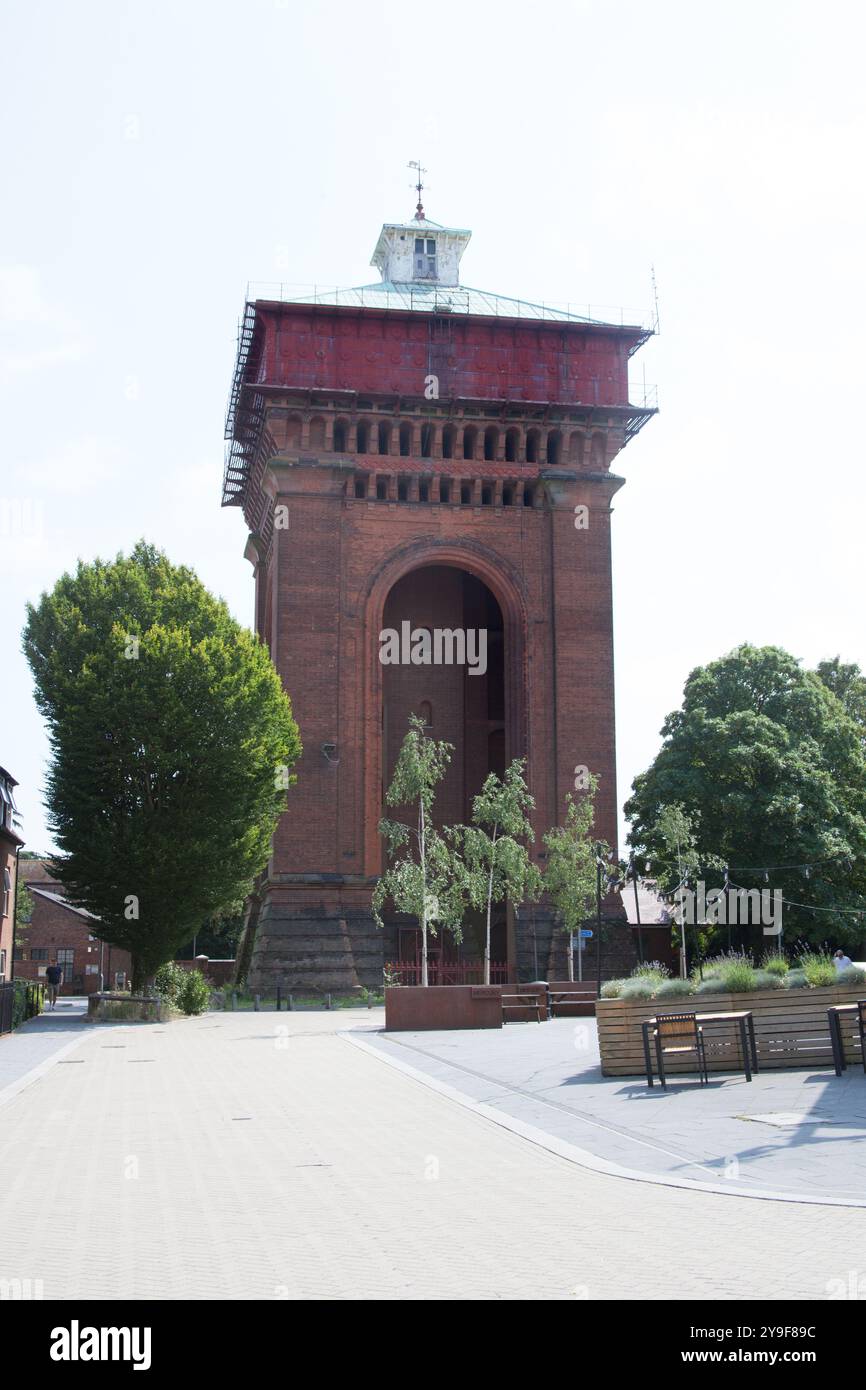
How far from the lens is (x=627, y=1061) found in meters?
17.5

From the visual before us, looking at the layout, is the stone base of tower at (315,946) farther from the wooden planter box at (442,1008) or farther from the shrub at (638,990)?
the shrub at (638,990)

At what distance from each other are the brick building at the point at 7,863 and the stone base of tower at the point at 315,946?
10674 millimetres

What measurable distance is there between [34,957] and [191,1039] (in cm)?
5718

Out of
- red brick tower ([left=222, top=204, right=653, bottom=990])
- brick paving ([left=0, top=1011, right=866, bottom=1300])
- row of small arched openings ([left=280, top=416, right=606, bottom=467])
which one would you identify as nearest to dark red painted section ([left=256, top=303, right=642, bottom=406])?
red brick tower ([left=222, top=204, right=653, bottom=990])

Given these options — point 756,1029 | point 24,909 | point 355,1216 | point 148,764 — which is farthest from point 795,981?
point 24,909

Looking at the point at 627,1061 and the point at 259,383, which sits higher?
the point at 259,383

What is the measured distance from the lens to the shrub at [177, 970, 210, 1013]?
38156 mm

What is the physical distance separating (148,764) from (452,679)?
1826 centimetres

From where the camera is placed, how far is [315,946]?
4469 cm

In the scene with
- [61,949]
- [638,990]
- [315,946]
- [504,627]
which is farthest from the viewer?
[61,949]

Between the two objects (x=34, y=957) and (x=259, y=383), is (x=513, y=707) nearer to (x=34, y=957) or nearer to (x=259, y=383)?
(x=259, y=383)

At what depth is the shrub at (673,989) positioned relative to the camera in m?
17.9

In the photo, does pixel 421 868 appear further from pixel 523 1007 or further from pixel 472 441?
pixel 472 441
